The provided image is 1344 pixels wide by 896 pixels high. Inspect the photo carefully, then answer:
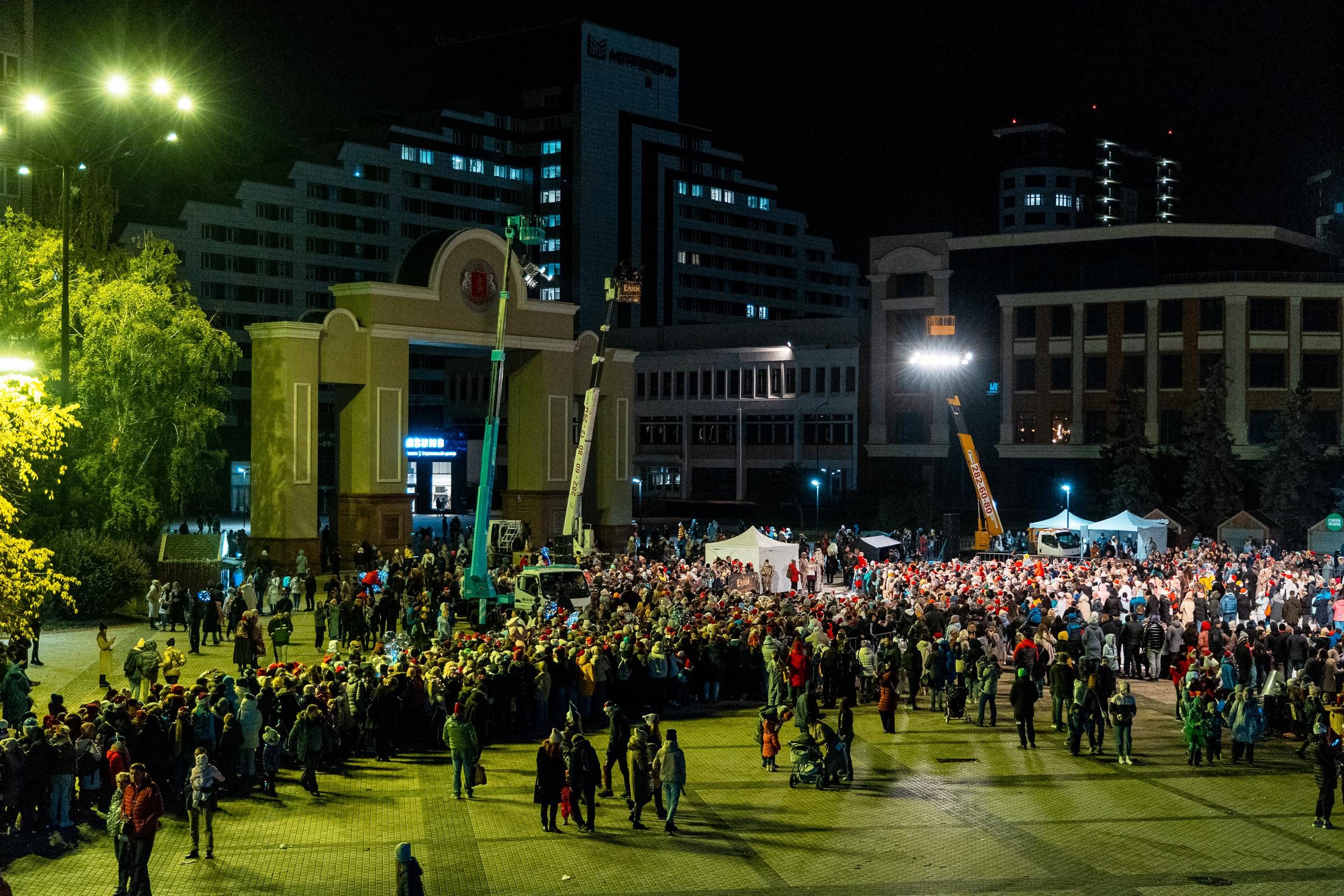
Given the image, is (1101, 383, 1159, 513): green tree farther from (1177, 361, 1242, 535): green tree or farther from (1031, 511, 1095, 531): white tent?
(1031, 511, 1095, 531): white tent

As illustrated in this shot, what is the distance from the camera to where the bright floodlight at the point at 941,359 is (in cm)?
7400

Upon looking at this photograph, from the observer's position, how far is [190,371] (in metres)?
41.8

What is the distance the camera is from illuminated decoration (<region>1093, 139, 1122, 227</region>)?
173 metres

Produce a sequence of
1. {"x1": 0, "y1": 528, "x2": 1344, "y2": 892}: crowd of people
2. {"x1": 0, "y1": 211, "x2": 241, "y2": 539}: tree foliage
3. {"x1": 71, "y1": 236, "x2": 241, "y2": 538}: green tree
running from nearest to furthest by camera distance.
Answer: {"x1": 0, "y1": 528, "x2": 1344, "y2": 892}: crowd of people < {"x1": 0, "y1": 211, "x2": 241, "y2": 539}: tree foliage < {"x1": 71, "y1": 236, "x2": 241, "y2": 538}: green tree

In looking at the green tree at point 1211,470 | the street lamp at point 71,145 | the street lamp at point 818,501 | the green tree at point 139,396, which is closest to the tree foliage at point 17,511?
the street lamp at point 71,145

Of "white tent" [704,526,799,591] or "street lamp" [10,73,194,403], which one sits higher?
"street lamp" [10,73,194,403]

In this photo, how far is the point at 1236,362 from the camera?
2776 inches

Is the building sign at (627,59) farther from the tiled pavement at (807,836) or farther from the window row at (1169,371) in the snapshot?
the tiled pavement at (807,836)

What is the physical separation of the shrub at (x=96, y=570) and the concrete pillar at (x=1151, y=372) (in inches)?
2144

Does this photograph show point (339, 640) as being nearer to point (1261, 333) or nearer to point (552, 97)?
point (1261, 333)

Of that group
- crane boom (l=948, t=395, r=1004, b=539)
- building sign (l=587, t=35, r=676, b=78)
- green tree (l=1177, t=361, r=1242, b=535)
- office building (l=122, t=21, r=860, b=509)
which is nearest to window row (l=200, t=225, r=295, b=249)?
office building (l=122, t=21, r=860, b=509)

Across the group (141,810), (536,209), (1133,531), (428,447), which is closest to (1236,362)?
(1133,531)

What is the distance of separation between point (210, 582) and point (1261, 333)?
184 feet

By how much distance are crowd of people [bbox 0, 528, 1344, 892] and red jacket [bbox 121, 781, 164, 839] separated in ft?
0.06
